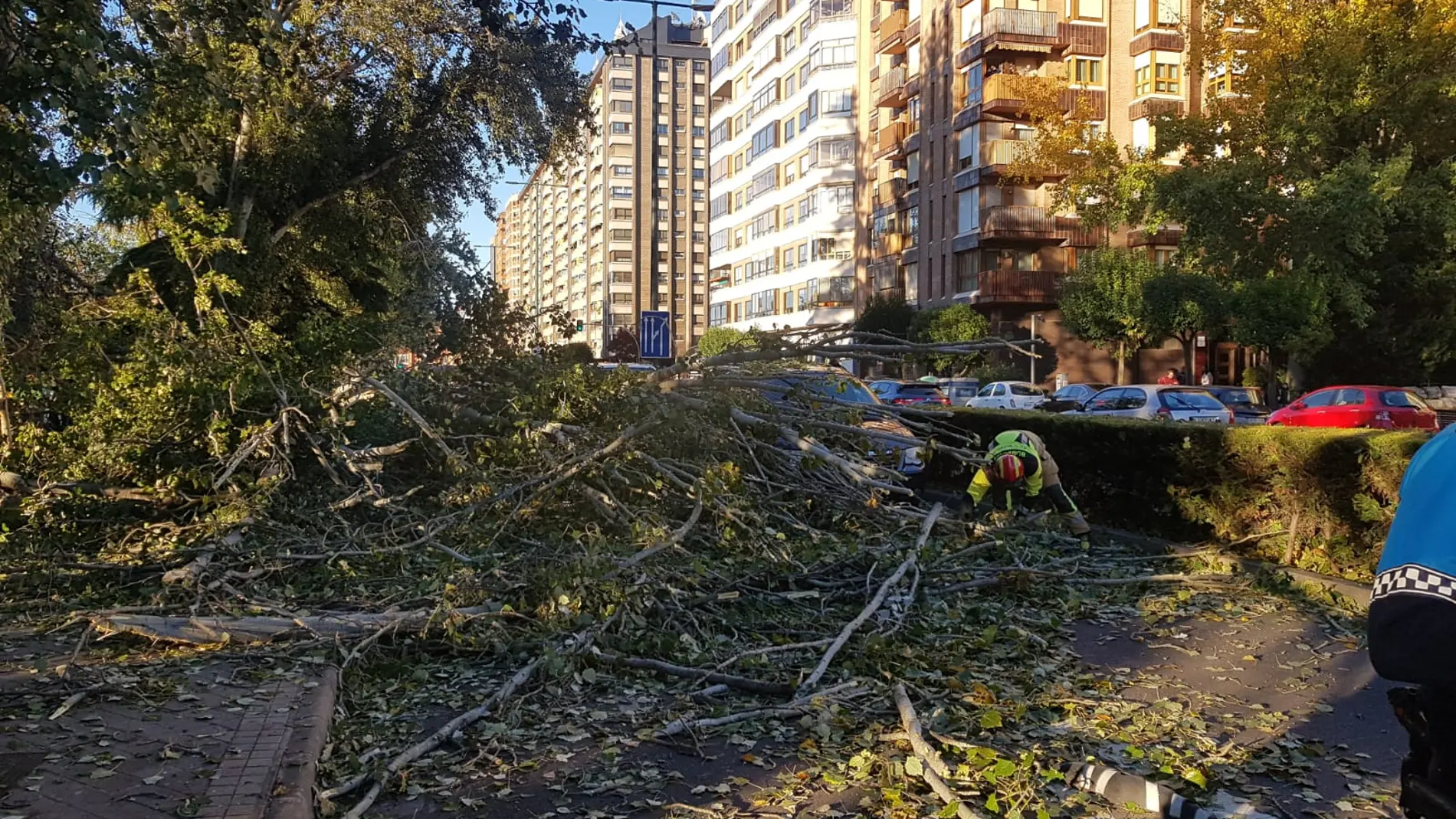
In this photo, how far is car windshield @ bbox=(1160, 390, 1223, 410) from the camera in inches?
973

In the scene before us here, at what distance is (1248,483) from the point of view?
8898mm

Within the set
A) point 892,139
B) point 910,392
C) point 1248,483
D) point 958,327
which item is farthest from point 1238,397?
point 892,139

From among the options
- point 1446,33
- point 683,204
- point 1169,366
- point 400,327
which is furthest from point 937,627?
point 683,204

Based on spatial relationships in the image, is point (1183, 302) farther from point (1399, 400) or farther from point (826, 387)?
point (826, 387)

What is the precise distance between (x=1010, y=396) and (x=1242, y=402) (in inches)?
272

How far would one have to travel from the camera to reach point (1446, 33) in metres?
22.7

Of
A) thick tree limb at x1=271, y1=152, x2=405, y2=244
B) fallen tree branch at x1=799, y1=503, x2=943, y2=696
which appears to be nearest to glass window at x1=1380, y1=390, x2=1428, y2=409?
fallen tree branch at x1=799, y1=503, x2=943, y2=696

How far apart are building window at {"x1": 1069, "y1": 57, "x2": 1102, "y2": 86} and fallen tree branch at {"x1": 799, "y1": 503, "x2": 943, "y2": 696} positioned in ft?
131

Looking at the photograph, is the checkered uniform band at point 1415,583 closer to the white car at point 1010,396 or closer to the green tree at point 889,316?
the white car at point 1010,396

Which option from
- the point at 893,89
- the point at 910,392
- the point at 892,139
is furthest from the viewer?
the point at 892,139

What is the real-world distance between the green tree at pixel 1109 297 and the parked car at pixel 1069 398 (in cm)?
443

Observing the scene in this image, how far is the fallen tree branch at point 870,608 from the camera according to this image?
18.7 feet

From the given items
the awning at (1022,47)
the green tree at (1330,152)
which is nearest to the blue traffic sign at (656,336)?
the green tree at (1330,152)

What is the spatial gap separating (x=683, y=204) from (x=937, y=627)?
Answer: 100716mm
